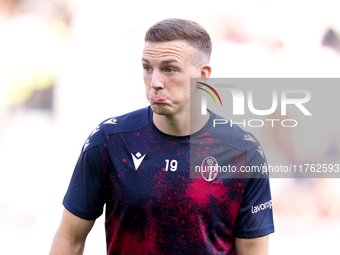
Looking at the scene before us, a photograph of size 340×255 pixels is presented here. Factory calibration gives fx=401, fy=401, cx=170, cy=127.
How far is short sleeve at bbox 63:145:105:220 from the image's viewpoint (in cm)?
239

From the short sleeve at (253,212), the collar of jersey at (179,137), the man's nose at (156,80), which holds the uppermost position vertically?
the man's nose at (156,80)

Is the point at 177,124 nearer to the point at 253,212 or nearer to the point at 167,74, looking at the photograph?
the point at 167,74

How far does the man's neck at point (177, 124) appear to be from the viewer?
7.97ft

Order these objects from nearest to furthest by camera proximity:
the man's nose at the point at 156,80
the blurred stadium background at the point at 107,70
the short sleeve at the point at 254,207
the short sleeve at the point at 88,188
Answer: the man's nose at the point at 156,80, the short sleeve at the point at 88,188, the short sleeve at the point at 254,207, the blurred stadium background at the point at 107,70

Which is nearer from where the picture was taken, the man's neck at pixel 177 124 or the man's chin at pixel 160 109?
the man's chin at pixel 160 109

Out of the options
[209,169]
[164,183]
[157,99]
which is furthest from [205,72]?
[164,183]

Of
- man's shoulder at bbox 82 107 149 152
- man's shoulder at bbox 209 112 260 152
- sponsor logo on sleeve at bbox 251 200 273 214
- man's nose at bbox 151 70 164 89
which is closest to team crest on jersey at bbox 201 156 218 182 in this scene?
man's shoulder at bbox 209 112 260 152

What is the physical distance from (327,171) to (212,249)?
3.49 meters

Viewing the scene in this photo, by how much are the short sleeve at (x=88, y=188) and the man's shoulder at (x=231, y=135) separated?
0.73 meters

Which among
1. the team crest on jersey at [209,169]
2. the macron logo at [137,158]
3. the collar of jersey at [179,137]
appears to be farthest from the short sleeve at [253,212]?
the macron logo at [137,158]

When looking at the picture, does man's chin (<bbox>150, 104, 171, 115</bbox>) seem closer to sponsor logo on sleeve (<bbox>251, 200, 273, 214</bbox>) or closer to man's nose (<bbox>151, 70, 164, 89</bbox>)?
man's nose (<bbox>151, 70, 164, 89</bbox>)

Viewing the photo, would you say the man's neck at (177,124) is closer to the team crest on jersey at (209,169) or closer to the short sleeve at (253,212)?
the team crest on jersey at (209,169)

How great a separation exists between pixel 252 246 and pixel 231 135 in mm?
709

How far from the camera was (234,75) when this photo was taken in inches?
203
